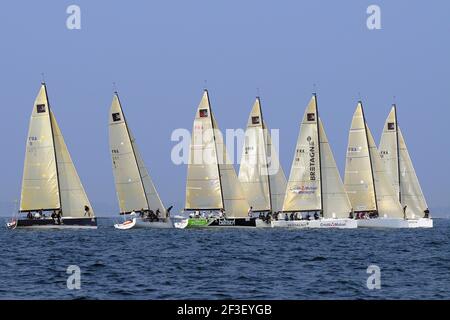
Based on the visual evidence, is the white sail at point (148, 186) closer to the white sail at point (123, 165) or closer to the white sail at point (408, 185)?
the white sail at point (123, 165)

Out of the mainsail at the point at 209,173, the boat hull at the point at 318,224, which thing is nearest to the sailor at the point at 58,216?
the mainsail at the point at 209,173

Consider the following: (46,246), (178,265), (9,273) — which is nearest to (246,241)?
(46,246)

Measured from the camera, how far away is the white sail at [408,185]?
8788 cm

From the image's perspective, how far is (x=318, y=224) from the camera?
79.2 metres

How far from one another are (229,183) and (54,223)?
47.4ft

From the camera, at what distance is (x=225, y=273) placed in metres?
39.2

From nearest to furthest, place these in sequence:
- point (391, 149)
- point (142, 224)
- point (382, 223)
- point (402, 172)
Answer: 1. point (142, 224)
2. point (382, 223)
3. point (402, 172)
4. point (391, 149)

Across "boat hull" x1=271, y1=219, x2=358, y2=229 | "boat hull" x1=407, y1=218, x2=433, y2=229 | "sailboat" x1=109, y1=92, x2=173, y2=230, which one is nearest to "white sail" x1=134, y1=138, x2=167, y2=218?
"sailboat" x1=109, y1=92, x2=173, y2=230

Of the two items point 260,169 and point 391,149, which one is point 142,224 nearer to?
point 260,169

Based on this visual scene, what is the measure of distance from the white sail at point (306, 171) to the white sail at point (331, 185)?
0.52m

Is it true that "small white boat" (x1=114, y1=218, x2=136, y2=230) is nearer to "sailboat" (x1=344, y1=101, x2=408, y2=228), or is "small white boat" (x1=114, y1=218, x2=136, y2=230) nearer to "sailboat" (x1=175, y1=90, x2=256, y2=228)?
"sailboat" (x1=175, y1=90, x2=256, y2=228)

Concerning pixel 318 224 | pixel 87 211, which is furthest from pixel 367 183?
pixel 87 211

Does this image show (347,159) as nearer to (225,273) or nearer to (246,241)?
(246,241)

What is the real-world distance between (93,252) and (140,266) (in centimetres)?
967
